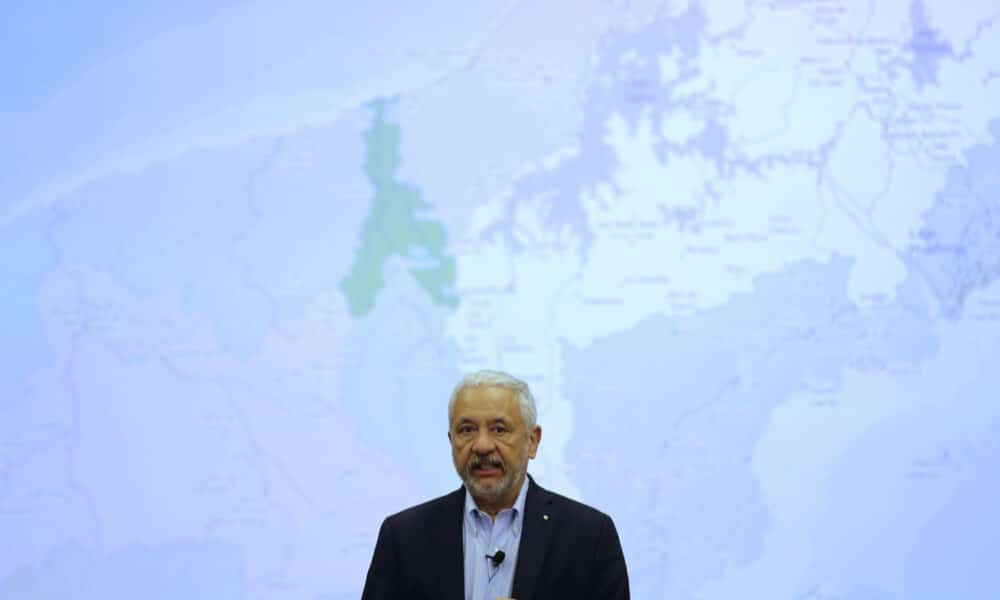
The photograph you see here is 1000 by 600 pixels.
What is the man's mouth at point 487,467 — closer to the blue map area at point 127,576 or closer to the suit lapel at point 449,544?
the suit lapel at point 449,544

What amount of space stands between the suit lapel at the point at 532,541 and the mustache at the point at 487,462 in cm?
12

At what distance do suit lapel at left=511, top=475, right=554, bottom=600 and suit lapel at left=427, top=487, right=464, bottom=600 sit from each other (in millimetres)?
113

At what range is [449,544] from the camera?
2395 millimetres

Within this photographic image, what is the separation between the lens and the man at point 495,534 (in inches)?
92.9

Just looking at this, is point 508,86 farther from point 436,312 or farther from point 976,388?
point 976,388

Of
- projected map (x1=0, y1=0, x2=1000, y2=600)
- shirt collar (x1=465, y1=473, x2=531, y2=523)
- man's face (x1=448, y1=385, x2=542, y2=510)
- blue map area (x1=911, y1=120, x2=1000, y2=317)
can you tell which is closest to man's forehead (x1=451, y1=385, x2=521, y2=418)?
man's face (x1=448, y1=385, x2=542, y2=510)

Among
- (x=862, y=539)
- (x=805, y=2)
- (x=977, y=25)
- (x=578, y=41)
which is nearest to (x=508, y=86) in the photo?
(x=578, y=41)

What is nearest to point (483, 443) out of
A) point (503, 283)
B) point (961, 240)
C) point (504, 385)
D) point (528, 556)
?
point (504, 385)

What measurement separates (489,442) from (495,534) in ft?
0.67

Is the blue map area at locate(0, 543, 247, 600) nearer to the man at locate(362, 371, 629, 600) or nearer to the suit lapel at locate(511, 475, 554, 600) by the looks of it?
the man at locate(362, 371, 629, 600)

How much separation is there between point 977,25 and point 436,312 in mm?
1933

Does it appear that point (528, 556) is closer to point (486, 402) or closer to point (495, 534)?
point (495, 534)

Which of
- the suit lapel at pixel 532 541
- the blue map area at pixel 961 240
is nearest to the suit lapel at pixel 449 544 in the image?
the suit lapel at pixel 532 541

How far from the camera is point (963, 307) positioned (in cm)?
367
